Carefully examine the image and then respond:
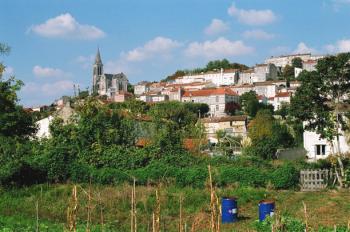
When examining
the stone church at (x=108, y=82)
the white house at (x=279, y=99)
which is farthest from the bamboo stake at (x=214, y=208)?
the stone church at (x=108, y=82)

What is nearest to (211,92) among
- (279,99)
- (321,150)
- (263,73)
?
(279,99)

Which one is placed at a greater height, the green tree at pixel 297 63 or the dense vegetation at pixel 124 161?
the green tree at pixel 297 63

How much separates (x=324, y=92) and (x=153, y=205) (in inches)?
439

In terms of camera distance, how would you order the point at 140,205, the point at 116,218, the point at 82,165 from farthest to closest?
the point at 82,165 → the point at 140,205 → the point at 116,218

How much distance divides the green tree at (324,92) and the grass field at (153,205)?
410 cm

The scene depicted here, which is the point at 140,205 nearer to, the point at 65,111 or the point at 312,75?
the point at 312,75

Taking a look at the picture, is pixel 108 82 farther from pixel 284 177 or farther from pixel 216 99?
pixel 284 177

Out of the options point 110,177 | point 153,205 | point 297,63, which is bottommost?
point 153,205

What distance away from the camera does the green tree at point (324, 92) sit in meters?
24.4

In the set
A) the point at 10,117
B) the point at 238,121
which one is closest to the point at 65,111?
the point at 10,117

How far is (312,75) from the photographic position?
24766 millimetres

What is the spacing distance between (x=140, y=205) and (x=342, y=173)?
9.88m

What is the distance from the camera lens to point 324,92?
25.0 m

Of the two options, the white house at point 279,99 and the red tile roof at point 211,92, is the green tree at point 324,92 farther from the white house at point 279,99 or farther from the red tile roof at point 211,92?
the red tile roof at point 211,92
